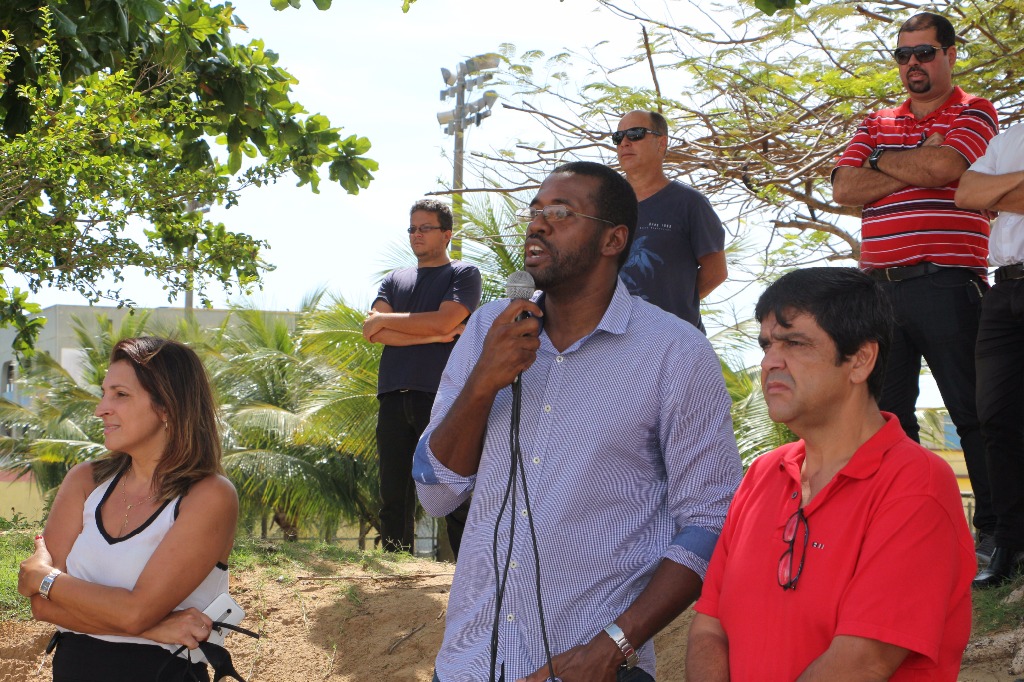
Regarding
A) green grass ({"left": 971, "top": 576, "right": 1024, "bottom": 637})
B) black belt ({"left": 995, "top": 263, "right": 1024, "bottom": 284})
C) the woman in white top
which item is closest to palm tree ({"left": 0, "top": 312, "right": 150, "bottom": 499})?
the woman in white top

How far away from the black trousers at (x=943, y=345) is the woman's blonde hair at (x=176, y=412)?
9.83 ft

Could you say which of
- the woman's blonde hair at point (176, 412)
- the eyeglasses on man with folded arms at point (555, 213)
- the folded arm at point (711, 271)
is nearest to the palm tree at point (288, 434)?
the folded arm at point (711, 271)

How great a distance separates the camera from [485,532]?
3.15 metres

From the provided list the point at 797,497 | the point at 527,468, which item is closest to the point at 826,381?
the point at 797,497

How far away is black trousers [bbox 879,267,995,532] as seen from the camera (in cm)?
505

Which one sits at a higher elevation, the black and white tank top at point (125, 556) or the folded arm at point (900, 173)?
the folded arm at point (900, 173)

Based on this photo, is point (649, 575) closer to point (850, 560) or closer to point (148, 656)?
point (850, 560)

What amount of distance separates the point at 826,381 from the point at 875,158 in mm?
2658

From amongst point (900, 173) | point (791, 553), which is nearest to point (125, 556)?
point (791, 553)

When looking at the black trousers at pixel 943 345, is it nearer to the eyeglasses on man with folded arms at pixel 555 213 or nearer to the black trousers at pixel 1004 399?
the black trousers at pixel 1004 399

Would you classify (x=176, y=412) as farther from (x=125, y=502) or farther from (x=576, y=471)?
(x=576, y=471)

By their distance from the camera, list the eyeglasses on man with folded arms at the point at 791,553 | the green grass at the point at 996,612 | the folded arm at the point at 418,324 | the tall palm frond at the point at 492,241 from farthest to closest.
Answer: the tall palm frond at the point at 492,241 < the folded arm at the point at 418,324 < the green grass at the point at 996,612 < the eyeglasses on man with folded arms at the point at 791,553

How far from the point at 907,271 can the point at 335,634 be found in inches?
157

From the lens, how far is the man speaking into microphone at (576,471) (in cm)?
300
